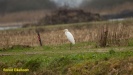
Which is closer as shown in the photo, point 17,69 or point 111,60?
point 111,60

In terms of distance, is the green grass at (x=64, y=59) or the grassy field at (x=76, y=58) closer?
the grassy field at (x=76, y=58)

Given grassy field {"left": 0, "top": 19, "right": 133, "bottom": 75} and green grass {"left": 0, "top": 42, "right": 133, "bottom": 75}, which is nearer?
grassy field {"left": 0, "top": 19, "right": 133, "bottom": 75}

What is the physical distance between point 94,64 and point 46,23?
52.3 m

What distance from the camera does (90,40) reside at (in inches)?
1309

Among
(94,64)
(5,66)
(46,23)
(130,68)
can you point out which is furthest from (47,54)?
(46,23)

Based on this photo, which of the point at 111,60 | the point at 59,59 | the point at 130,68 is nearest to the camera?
the point at 130,68

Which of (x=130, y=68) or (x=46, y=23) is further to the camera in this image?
(x=46, y=23)

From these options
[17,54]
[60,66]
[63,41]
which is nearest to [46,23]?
[63,41]

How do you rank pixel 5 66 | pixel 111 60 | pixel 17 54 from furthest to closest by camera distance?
pixel 17 54
pixel 5 66
pixel 111 60

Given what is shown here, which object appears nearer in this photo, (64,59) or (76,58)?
(64,59)

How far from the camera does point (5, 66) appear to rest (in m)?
26.8

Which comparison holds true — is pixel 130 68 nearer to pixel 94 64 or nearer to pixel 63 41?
pixel 94 64

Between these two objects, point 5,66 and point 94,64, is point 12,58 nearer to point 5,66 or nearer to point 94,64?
point 5,66

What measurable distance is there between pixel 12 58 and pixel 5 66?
4.85 ft
